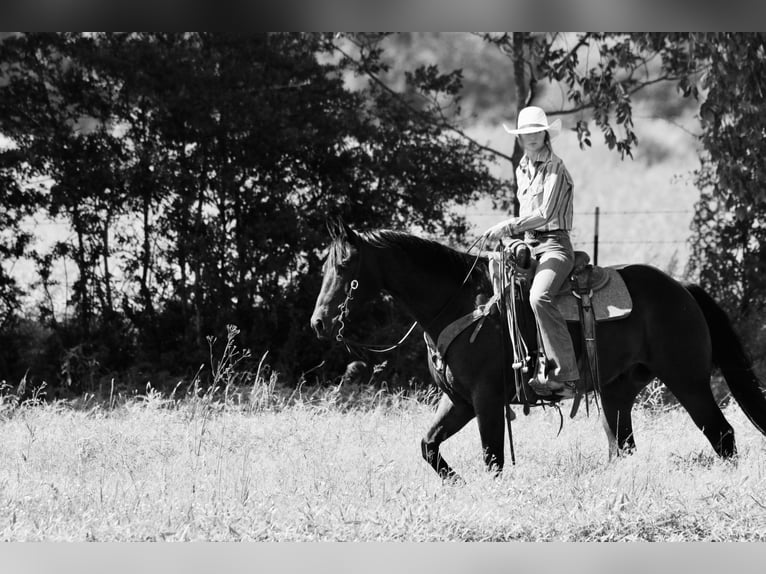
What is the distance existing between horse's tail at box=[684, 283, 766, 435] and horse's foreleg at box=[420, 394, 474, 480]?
1.85 m

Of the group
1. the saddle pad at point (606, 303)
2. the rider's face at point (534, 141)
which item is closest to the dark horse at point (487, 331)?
the saddle pad at point (606, 303)

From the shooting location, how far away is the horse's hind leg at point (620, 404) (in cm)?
631

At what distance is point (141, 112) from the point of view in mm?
10469

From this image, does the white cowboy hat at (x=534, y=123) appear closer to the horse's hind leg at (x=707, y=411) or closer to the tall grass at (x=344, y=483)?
the horse's hind leg at (x=707, y=411)

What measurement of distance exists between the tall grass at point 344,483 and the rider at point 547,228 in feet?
2.37

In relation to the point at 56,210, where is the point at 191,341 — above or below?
below

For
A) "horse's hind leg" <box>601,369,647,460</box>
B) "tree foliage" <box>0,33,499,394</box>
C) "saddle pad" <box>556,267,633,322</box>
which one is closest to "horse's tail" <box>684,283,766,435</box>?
"horse's hind leg" <box>601,369,647,460</box>

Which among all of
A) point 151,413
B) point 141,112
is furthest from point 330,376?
point 141,112

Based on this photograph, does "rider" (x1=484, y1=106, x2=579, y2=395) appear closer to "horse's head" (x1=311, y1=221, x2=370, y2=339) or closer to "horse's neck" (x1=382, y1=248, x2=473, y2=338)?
"horse's neck" (x1=382, y1=248, x2=473, y2=338)

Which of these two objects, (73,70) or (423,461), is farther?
(73,70)

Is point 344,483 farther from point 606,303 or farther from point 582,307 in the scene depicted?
point 606,303
